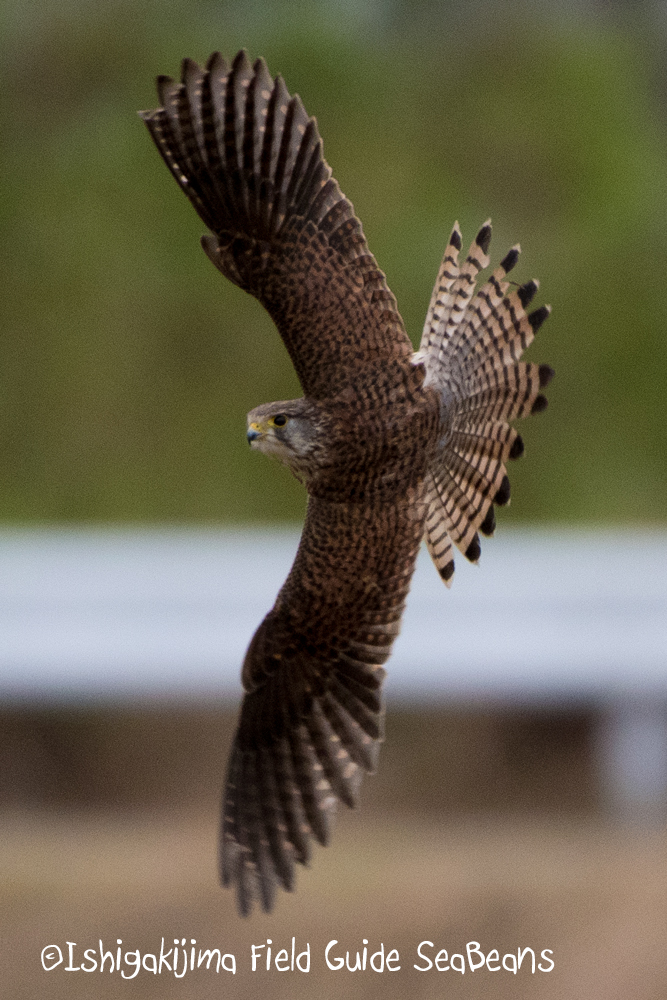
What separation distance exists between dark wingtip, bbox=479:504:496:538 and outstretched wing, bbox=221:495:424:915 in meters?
0.07

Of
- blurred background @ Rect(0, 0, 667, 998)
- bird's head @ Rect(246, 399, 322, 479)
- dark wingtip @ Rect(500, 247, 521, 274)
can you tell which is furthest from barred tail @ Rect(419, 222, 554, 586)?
blurred background @ Rect(0, 0, 667, 998)

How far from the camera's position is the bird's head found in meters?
1.13

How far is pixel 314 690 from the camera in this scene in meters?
1.39

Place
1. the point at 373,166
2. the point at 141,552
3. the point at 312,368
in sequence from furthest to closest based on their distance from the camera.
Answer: the point at 141,552 < the point at 373,166 < the point at 312,368

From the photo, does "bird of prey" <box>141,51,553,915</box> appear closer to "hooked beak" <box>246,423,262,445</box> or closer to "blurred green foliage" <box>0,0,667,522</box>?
"hooked beak" <box>246,423,262,445</box>

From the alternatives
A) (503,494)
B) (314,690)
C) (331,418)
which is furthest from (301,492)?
(331,418)

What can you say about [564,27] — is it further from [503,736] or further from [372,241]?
[503,736]

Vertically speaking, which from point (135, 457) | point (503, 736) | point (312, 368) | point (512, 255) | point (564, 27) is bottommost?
point (503, 736)

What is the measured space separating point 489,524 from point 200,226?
10.7ft

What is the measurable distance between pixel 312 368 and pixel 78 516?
4.13m

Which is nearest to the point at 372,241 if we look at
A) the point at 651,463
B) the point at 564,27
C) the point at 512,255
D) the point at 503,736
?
the point at 564,27

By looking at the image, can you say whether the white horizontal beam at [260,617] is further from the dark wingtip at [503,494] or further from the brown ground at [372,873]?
the dark wingtip at [503,494]

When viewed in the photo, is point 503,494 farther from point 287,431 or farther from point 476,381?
point 287,431

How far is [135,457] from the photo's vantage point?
5.11 m
